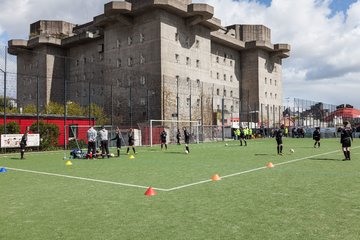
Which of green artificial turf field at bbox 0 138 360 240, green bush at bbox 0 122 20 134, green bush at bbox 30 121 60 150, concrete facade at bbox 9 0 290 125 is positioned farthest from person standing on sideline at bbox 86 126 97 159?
concrete facade at bbox 9 0 290 125

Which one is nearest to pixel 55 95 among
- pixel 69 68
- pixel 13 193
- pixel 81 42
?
pixel 69 68

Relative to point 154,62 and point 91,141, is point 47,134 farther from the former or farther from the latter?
point 154,62

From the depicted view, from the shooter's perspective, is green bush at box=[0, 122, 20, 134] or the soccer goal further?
the soccer goal

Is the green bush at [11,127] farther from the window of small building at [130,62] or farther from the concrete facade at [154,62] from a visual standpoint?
the window of small building at [130,62]

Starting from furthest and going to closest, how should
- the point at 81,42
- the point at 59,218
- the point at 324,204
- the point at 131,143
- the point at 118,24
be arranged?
the point at 81,42 → the point at 118,24 → the point at 131,143 → the point at 324,204 → the point at 59,218

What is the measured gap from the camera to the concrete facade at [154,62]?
60.4m

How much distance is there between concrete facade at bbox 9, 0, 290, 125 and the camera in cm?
6038

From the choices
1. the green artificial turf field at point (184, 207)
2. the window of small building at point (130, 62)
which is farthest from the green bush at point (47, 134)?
the window of small building at point (130, 62)

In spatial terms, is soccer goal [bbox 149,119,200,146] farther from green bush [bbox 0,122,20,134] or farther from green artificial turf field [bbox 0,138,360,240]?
green artificial turf field [bbox 0,138,360,240]

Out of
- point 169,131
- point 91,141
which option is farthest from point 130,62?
point 91,141

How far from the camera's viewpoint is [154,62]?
60.9 m

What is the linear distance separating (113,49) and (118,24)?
4.83 meters

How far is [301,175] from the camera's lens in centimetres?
1282

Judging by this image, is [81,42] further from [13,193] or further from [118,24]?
[13,193]
